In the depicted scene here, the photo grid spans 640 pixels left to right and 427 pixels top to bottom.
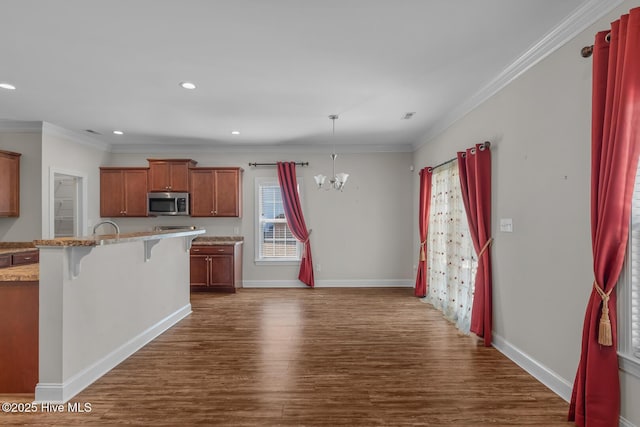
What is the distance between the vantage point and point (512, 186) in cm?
299

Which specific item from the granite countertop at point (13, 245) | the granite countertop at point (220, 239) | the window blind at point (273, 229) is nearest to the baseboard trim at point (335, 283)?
Result: the window blind at point (273, 229)

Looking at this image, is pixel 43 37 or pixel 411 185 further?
pixel 411 185

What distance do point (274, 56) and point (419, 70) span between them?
4.57 ft

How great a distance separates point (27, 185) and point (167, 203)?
1920mm

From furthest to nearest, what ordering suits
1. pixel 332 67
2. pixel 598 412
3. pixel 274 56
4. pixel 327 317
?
pixel 327 317
pixel 332 67
pixel 274 56
pixel 598 412

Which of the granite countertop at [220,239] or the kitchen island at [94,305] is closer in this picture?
the kitchen island at [94,305]

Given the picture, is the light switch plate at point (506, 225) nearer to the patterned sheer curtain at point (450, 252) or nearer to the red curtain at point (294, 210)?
the patterned sheer curtain at point (450, 252)

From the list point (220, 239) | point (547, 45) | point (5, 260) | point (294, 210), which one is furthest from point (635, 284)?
point (5, 260)

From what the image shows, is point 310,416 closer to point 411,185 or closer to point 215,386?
point 215,386

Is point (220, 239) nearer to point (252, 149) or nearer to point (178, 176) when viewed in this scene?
point (178, 176)

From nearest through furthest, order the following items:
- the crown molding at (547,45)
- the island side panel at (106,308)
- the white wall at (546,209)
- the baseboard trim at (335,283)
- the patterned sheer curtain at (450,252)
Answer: the crown molding at (547,45) → the white wall at (546,209) → the island side panel at (106,308) → the patterned sheer curtain at (450,252) → the baseboard trim at (335,283)

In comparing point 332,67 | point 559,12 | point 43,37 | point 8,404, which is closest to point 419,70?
point 332,67

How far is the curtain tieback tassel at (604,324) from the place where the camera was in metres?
1.85

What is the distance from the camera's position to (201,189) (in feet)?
19.2
